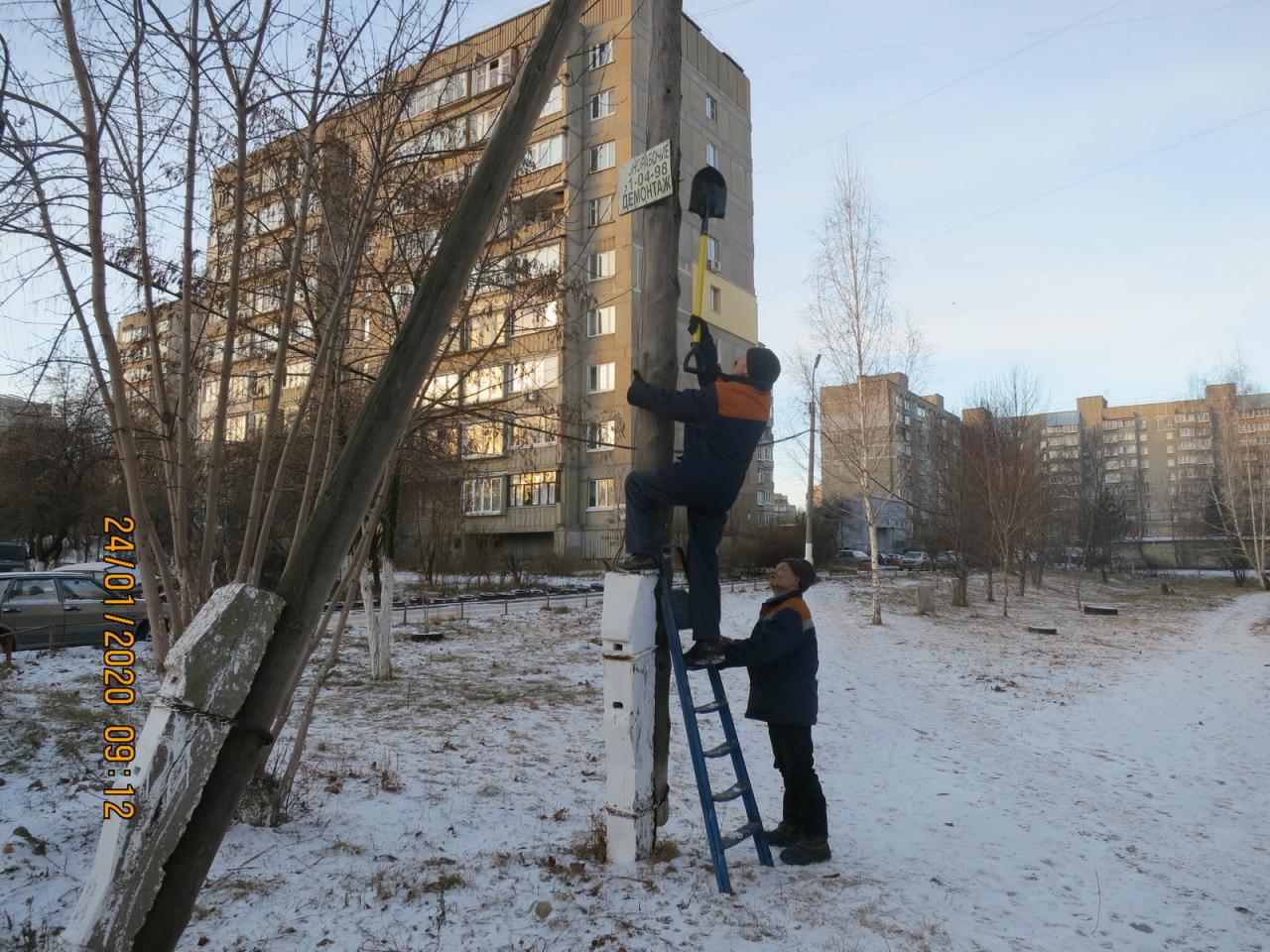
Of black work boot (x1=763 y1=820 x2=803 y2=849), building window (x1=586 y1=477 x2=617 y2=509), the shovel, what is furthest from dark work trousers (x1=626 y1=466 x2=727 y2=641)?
building window (x1=586 y1=477 x2=617 y2=509)

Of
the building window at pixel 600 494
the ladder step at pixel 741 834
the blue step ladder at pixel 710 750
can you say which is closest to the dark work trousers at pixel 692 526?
the blue step ladder at pixel 710 750

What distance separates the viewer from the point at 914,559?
58.5 m

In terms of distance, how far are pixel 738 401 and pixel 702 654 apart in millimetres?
1456

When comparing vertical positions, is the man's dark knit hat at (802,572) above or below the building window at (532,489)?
below

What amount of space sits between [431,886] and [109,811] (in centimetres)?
222

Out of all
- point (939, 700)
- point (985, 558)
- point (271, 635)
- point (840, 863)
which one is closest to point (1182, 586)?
point (985, 558)

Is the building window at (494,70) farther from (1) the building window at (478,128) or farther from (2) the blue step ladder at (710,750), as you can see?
(2) the blue step ladder at (710,750)

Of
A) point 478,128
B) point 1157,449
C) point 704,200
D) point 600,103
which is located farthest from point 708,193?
point 1157,449

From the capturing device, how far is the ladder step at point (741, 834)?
4.20m

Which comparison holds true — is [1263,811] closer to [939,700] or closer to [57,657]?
[939,700]

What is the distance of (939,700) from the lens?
10.6 metres

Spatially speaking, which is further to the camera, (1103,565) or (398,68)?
(1103,565)

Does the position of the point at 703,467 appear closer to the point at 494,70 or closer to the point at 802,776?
the point at 802,776

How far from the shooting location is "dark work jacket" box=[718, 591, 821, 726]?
4449 mm
